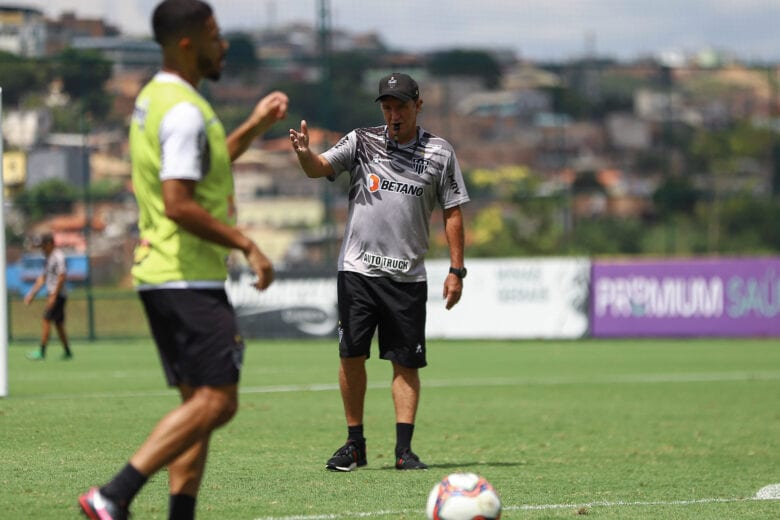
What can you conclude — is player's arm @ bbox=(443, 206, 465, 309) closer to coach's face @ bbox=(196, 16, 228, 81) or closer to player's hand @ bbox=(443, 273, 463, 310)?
player's hand @ bbox=(443, 273, 463, 310)

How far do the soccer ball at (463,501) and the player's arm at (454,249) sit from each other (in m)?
2.39

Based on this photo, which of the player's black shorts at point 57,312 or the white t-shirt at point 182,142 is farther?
the player's black shorts at point 57,312

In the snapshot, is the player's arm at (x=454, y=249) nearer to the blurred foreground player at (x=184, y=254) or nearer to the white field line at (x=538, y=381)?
the blurred foreground player at (x=184, y=254)

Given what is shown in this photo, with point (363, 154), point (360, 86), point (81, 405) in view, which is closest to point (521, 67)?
point (360, 86)

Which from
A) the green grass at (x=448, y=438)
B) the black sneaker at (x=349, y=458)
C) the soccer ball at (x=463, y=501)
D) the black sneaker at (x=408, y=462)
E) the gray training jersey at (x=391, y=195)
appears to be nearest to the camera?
the soccer ball at (x=463, y=501)

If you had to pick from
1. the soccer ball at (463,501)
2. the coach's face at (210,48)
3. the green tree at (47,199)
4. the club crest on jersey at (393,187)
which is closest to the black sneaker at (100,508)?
the soccer ball at (463,501)

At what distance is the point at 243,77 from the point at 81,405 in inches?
734

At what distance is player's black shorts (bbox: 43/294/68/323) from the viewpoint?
20266 millimetres

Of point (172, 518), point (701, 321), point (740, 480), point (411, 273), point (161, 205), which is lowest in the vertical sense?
point (701, 321)

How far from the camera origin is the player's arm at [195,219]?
201 inches

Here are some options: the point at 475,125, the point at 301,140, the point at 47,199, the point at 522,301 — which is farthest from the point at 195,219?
the point at 475,125

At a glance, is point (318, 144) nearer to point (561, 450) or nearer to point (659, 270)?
point (659, 270)

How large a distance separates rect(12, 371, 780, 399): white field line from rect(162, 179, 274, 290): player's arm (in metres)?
8.53

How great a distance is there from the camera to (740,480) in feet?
26.2
